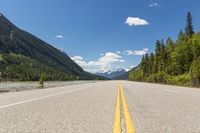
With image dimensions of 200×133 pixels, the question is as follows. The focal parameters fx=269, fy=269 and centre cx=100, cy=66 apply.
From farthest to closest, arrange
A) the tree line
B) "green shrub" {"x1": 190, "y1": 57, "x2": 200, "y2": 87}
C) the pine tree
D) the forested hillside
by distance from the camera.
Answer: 1. the tree line
2. the pine tree
3. the forested hillside
4. "green shrub" {"x1": 190, "y1": 57, "x2": 200, "y2": 87}

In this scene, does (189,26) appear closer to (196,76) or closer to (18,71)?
(196,76)

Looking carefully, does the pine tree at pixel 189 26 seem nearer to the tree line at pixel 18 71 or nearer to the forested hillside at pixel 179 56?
the forested hillside at pixel 179 56

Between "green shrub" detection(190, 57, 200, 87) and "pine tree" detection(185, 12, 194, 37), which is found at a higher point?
"pine tree" detection(185, 12, 194, 37)

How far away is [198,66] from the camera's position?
1734 inches

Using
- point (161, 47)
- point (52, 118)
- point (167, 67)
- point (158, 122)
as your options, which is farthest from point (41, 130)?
point (161, 47)

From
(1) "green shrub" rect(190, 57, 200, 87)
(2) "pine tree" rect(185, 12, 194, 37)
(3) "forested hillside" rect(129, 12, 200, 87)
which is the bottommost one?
(1) "green shrub" rect(190, 57, 200, 87)

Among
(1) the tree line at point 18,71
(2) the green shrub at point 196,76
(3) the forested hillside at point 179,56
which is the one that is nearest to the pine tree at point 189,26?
(3) the forested hillside at point 179,56

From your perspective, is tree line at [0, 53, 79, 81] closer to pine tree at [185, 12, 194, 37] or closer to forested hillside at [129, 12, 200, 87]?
forested hillside at [129, 12, 200, 87]

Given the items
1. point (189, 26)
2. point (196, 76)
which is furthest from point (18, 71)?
point (196, 76)

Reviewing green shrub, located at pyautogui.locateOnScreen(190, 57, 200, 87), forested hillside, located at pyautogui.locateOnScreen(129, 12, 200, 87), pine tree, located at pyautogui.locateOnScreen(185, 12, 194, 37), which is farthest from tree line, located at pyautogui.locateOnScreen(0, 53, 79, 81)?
green shrub, located at pyautogui.locateOnScreen(190, 57, 200, 87)

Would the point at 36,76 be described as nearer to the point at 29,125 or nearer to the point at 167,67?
the point at 167,67

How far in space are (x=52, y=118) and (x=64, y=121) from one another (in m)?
0.55

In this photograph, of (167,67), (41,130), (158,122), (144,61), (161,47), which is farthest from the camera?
(144,61)

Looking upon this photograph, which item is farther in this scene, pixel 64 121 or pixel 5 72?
pixel 5 72
